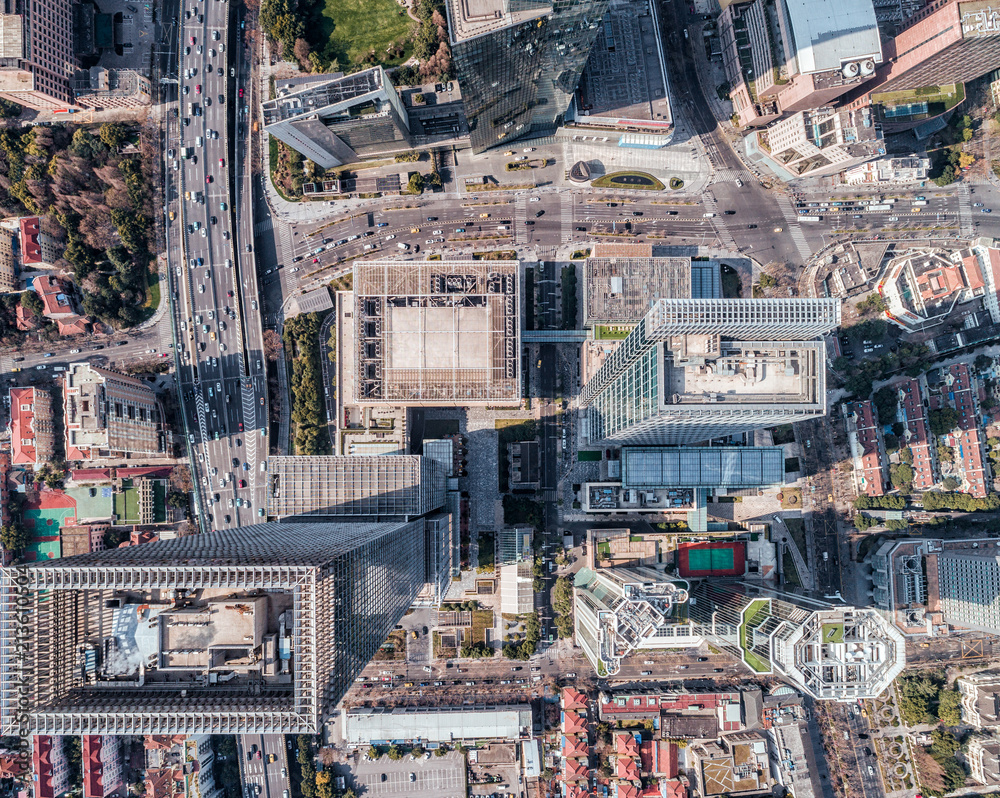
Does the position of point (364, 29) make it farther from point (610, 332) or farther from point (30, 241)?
point (610, 332)

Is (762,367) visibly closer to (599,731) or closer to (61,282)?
A: (599,731)

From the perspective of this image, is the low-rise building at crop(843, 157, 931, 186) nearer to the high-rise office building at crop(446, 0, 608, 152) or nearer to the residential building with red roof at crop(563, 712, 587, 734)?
the high-rise office building at crop(446, 0, 608, 152)

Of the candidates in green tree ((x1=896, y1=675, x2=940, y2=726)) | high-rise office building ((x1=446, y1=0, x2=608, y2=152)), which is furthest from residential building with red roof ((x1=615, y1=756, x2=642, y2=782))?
high-rise office building ((x1=446, y1=0, x2=608, y2=152))

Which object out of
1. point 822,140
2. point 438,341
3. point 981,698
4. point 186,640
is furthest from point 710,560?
point 186,640

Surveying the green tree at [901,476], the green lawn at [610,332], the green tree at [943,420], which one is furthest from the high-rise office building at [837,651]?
the green lawn at [610,332]

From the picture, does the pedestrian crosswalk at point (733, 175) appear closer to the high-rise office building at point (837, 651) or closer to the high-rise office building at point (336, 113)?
Answer: the high-rise office building at point (336, 113)

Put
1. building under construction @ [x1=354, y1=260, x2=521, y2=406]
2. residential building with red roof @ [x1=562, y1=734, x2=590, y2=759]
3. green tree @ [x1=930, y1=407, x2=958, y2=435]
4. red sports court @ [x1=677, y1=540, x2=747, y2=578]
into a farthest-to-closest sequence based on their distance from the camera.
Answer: red sports court @ [x1=677, y1=540, x2=747, y2=578] → residential building with red roof @ [x1=562, y1=734, x2=590, y2=759] → green tree @ [x1=930, y1=407, x2=958, y2=435] → building under construction @ [x1=354, y1=260, x2=521, y2=406]
